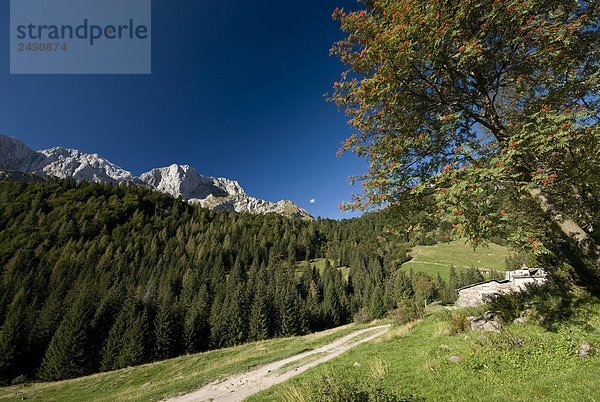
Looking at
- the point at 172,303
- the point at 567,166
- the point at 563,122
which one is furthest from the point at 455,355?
the point at 172,303

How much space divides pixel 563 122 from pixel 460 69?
282cm

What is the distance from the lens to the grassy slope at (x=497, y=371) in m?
6.23

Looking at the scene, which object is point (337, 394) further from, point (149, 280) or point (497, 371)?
point (149, 280)

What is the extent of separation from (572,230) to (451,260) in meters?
138

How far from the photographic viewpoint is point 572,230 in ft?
22.6

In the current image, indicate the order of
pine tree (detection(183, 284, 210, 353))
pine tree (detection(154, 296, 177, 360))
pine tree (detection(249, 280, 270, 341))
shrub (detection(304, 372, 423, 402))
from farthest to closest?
pine tree (detection(249, 280, 270, 341)), pine tree (detection(183, 284, 210, 353)), pine tree (detection(154, 296, 177, 360)), shrub (detection(304, 372, 423, 402))

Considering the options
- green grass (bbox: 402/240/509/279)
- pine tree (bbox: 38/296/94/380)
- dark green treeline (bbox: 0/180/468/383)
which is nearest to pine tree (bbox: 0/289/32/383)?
dark green treeline (bbox: 0/180/468/383)

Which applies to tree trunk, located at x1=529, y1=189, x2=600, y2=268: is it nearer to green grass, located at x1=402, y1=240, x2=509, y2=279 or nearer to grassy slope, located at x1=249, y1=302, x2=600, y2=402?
grassy slope, located at x1=249, y1=302, x2=600, y2=402

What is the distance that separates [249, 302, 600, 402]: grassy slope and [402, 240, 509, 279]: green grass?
372 feet

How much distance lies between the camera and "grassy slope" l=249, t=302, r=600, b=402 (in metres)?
6.23

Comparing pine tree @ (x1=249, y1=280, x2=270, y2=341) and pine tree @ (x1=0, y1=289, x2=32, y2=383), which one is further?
pine tree @ (x1=249, y1=280, x2=270, y2=341)

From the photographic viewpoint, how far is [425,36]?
20.6 ft

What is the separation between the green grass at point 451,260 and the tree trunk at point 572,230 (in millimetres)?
117195

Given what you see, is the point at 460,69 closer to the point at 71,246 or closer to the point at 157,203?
the point at 71,246
